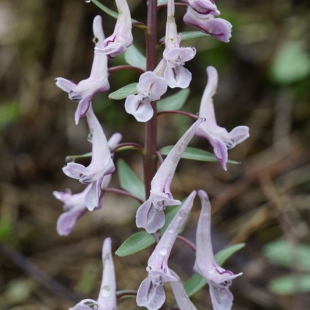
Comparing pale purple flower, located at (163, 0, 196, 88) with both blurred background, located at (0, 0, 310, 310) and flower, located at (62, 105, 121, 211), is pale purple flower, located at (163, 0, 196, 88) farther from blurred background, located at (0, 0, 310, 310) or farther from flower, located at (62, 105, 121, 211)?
blurred background, located at (0, 0, 310, 310)

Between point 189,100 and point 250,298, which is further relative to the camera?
point 189,100

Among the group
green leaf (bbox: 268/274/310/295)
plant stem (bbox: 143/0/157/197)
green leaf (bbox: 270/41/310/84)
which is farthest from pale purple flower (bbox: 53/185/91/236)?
green leaf (bbox: 270/41/310/84)

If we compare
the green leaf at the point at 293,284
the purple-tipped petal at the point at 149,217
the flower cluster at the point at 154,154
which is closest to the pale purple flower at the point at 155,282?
the flower cluster at the point at 154,154

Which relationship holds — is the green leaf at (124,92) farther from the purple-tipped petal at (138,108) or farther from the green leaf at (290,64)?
the green leaf at (290,64)

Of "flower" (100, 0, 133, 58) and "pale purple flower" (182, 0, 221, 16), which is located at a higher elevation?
"pale purple flower" (182, 0, 221, 16)

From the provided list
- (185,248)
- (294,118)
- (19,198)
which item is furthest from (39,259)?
(294,118)

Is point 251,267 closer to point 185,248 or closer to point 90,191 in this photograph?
point 185,248
